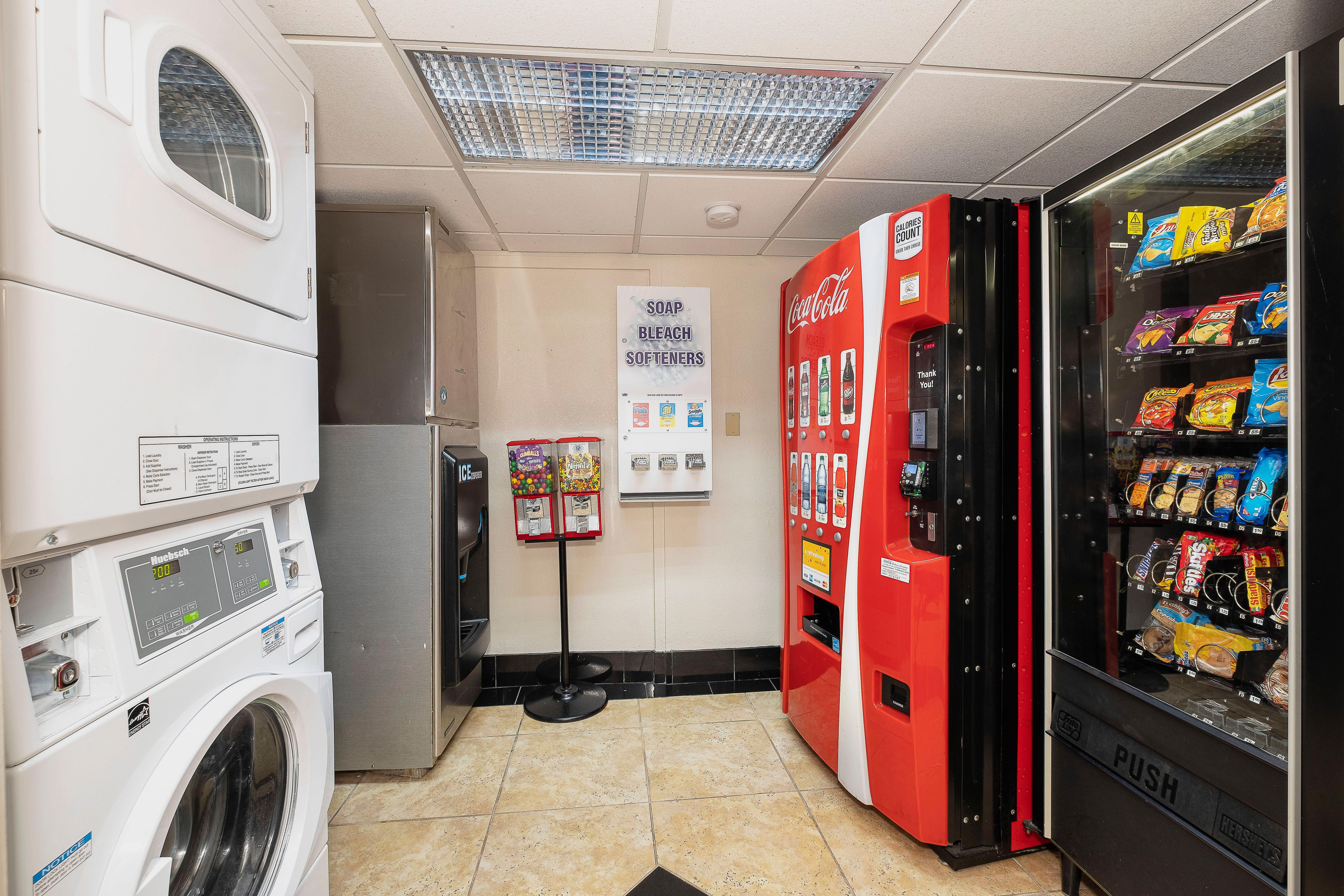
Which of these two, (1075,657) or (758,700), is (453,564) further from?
(1075,657)

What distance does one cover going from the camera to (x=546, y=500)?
9.59 feet

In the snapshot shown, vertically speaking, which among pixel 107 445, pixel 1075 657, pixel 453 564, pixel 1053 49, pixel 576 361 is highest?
pixel 1053 49

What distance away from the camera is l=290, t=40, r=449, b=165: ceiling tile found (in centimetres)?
151

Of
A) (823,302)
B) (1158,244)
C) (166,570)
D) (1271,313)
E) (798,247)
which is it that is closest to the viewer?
(166,570)

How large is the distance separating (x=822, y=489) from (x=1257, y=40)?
1.81 metres

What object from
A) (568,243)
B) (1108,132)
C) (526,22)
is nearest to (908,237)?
(1108,132)

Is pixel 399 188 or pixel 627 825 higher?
pixel 399 188

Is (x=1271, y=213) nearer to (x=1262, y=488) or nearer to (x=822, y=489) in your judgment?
(x=1262, y=488)

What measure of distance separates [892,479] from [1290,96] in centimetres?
124

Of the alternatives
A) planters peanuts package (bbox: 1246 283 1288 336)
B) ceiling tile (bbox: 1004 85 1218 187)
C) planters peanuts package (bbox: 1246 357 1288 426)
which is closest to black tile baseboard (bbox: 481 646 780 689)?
planters peanuts package (bbox: 1246 357 1288 426)

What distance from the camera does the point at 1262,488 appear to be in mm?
1315

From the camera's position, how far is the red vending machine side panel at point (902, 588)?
1740mm

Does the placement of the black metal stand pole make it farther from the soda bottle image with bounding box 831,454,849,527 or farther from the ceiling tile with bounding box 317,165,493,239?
the ceiling tile with bounding box 317,165,493,239

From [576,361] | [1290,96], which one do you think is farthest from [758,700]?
[1290,96]
